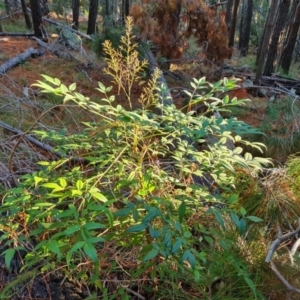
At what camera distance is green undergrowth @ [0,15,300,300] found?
123cm

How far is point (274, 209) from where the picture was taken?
2.09m

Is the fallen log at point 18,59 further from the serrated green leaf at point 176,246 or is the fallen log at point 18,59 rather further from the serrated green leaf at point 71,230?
the serrated green leaf at point 176,246

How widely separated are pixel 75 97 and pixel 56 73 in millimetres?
4661

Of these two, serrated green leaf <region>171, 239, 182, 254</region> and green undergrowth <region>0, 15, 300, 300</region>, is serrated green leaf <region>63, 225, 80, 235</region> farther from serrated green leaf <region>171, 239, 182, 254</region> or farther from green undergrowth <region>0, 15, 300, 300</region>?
serrated green leaf <region>171, 239, 182, 254</region>

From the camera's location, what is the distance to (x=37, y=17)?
7875mm

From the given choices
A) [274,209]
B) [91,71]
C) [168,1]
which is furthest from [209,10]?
[274,209]

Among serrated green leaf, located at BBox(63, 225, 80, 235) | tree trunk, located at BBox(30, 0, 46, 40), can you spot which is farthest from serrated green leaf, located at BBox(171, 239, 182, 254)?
tree trunk, located at BBox(30, 0, 46, 40)

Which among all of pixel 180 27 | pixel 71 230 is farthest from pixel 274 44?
pixel 71 230

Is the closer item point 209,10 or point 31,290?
point 31,290

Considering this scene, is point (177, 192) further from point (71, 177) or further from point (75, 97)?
point (75, 97)

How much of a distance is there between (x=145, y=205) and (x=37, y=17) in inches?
318

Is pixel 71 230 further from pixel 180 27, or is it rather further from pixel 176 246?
pixel 180 27

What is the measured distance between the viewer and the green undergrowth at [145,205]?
1.23m

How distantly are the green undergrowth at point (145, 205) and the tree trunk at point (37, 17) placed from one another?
717 cm
